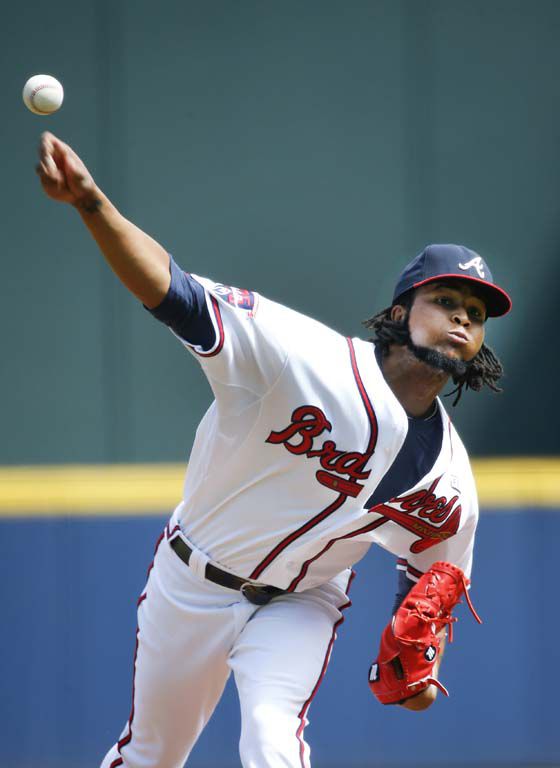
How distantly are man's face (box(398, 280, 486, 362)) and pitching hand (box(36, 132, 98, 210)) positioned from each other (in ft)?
3.47

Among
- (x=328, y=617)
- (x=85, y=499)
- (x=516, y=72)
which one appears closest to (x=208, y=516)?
(x=328, y=617)

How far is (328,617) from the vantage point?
3.26 metres

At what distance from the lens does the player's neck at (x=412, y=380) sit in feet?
10.2

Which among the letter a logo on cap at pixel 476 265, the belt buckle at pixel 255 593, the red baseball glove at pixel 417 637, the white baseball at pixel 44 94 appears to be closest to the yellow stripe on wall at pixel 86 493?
the belt buckle at pixel 255 593

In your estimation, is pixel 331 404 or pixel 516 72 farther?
pixel 516 72

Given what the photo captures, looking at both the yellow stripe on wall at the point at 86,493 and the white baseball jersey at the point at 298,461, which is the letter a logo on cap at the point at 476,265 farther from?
the yellow stripe on wall at the point at 86,493

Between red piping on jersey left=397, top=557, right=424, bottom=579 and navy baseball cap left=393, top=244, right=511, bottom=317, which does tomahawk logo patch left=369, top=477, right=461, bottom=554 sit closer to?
red piping on jersey left=397, top=557, right=424, bottom=579

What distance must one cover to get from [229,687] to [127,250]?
2.69 m

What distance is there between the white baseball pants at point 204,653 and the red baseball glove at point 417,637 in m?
0.17

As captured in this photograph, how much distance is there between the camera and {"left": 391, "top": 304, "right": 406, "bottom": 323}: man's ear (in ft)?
10.7

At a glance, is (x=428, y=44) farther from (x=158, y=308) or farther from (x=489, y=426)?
(x=158, y=308)

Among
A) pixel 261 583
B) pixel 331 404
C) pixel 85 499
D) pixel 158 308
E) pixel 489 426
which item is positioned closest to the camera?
pixel 158 308

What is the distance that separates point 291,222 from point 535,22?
1.48 metres

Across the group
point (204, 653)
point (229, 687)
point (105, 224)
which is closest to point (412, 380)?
point (204, 653)
